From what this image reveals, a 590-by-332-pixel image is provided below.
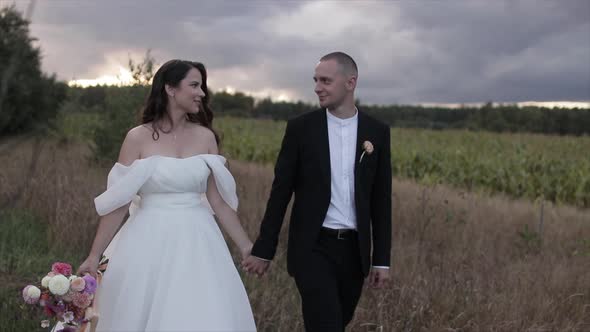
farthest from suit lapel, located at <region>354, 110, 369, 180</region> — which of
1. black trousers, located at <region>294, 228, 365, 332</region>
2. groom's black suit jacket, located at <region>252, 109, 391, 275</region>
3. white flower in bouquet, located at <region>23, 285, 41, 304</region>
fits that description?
white flower in bouquet, located at <region>23, 285, 41, 304</region>

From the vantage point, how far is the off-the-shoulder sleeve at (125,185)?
4.26 m

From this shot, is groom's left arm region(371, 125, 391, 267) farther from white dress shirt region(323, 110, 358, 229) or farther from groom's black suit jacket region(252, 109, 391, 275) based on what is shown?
white dress shirt region(323, 110, 358, 229)

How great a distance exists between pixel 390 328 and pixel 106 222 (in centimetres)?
283

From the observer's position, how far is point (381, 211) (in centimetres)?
453

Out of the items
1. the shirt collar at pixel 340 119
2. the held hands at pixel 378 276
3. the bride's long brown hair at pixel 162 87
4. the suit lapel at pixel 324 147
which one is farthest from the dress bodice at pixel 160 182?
the held hands at pixel 378 276

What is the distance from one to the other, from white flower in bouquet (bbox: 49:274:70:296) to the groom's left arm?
1935mm

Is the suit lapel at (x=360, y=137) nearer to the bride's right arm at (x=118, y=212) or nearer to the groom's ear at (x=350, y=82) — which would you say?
the groom's ear at (x=350, y=82)

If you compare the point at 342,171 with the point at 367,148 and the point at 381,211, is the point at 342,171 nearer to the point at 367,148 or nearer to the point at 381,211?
the point at 367,148

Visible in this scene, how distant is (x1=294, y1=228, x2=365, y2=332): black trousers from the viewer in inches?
168

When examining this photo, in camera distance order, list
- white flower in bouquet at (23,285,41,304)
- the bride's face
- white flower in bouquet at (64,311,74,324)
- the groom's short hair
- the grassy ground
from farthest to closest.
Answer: the grassy ground, the bride's face, the groom's short hair, white flower in bouquet at (64,311,74,324), white flower in bouquet at (23,285,41,304)

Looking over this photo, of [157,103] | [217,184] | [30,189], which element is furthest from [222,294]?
[30,189]

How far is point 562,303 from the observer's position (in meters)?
7.23

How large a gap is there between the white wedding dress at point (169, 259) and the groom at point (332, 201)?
0.34m

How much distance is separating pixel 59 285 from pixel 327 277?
5.20 ft
